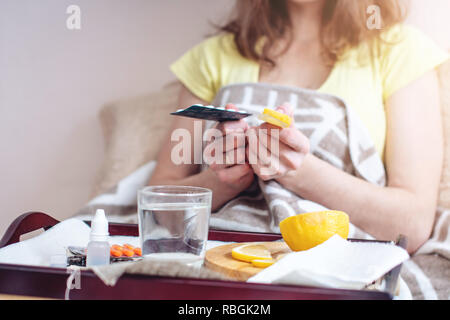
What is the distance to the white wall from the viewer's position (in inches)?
54.7

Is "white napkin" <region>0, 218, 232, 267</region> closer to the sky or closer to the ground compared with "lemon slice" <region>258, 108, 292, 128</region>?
closer to the ground

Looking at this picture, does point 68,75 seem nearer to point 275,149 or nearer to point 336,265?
point 275,149

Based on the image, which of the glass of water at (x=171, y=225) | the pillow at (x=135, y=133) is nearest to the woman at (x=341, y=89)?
the pillow at (x=135, y=133)

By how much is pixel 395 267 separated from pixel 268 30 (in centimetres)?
76

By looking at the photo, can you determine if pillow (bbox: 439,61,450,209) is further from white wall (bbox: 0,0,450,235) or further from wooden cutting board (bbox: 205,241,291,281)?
white wall (bbox: 0,0,450,235)

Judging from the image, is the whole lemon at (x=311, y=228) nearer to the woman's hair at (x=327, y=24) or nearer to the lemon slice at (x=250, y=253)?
the lemon slice at (x=250, y=253)

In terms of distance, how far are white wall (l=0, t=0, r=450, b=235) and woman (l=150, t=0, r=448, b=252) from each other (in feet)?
0.95

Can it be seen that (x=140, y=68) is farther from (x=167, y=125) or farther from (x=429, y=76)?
(x=429, y=76)

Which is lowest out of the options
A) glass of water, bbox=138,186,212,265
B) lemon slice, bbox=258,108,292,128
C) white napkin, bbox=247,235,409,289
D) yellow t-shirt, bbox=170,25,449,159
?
white napkin, bbox=247,235,409,289

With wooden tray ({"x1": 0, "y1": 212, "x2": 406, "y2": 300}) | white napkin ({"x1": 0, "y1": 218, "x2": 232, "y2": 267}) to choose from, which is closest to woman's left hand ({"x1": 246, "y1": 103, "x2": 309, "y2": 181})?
white napkin ({"x1": 0, "y1": 218, "x2": 232, "y2": 267})

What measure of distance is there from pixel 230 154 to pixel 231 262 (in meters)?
0.29

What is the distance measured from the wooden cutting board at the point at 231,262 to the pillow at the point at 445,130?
1.59ft

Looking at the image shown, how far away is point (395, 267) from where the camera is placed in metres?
0.50
